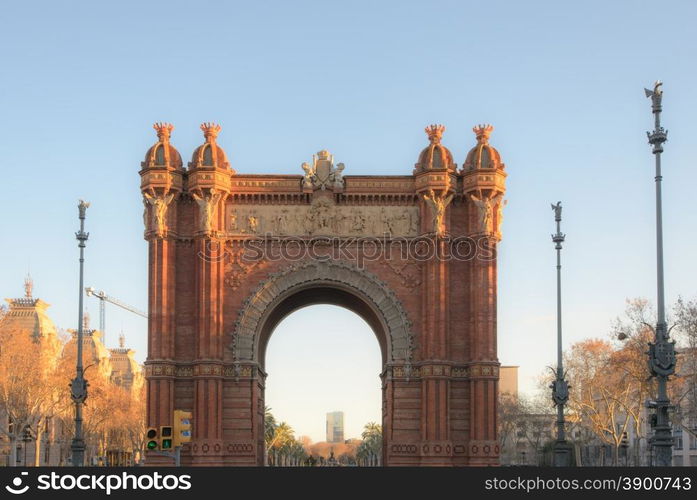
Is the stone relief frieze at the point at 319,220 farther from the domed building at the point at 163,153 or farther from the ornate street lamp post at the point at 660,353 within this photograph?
the ornate street lamp post at the point at 660,353

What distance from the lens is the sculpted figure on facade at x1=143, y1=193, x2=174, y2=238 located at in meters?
55.3

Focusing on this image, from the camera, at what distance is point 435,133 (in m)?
56.8

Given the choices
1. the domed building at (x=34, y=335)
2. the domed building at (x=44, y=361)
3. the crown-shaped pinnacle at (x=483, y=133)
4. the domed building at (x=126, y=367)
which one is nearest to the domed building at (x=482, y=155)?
the crown-shaped pinnacle at (x=483, y=133)

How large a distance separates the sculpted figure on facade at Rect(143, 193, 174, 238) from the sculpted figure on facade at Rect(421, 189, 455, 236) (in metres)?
12.9

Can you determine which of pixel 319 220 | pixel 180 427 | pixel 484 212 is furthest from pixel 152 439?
pixel 484 212

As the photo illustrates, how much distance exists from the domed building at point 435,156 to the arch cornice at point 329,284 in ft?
20.3

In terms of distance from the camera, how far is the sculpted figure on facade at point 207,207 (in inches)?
2183

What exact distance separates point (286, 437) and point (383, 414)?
110m

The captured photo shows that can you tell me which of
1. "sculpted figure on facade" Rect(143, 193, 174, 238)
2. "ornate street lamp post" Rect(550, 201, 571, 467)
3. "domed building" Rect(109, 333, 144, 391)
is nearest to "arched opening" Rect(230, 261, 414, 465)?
"sculpted figure on facade" Rect(143, 193, 174, 238)

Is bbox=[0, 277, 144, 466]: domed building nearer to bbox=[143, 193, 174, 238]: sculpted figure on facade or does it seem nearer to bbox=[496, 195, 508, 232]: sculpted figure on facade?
bbox=[143, 193, 174, 238]: sculpted figure on facade

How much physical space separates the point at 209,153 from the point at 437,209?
1181cm
